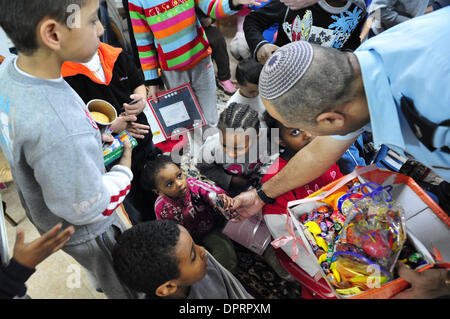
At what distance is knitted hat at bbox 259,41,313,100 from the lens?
0.85 m

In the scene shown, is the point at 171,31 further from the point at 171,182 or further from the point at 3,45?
the point at 3,45

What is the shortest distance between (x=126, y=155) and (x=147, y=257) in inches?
19.0

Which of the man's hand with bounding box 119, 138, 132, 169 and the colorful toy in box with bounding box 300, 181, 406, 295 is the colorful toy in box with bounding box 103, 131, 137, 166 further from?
the colorful toy in box with bounding box 300, 181, 406, 295

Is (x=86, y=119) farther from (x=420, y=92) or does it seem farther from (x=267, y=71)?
(x=420, y=92)

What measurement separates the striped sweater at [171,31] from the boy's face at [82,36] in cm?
124

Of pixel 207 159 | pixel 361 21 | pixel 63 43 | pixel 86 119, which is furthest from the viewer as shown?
pixel 207 159

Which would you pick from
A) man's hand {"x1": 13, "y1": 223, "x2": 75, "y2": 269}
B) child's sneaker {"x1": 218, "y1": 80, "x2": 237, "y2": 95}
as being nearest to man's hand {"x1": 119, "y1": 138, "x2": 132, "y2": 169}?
man's hand {"x1": 13, "y1": 223, "x2": 75, "y2": 269}

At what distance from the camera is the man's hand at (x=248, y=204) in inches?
61.5

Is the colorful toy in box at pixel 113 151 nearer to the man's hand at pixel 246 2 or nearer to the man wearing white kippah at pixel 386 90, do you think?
the man wearing white kippah at pixel 386 90

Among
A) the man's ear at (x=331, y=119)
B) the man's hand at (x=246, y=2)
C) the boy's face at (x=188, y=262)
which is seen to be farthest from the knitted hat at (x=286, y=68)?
the man's hand at (x=246, y=2)

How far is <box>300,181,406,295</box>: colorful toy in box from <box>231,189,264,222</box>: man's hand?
0.33 metres

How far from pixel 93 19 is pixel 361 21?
1529 mm

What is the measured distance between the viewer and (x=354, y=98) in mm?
919
